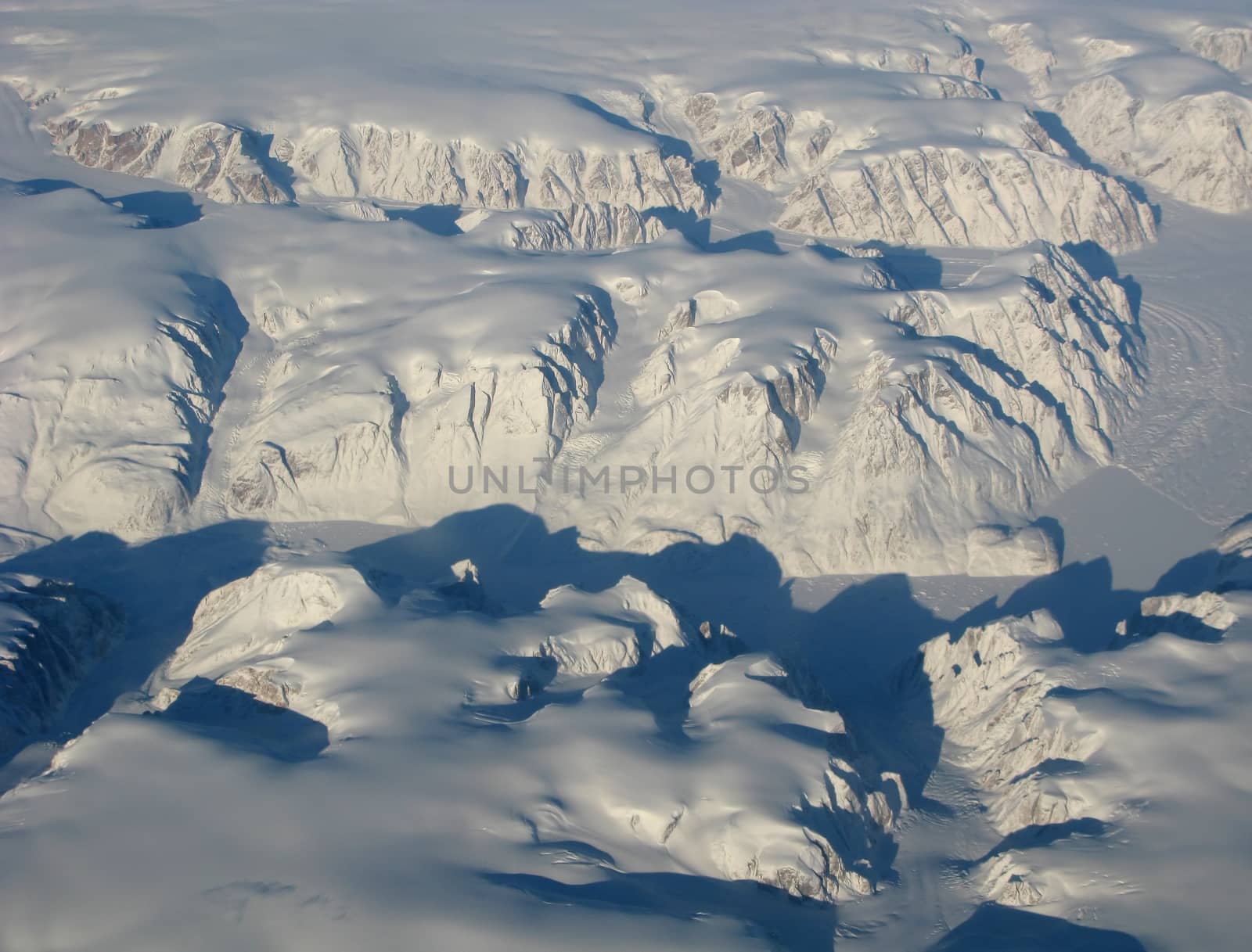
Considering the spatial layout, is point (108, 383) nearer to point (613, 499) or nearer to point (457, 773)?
point (613, 499)

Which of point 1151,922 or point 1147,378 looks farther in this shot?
point 1147,378

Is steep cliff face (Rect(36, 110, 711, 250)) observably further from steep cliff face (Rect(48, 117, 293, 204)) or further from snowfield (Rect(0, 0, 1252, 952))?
snowfield (Rect(0, 0, 1252, 952))

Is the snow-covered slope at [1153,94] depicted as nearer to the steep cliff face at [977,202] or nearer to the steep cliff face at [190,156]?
the steep cliff face at [977,202]

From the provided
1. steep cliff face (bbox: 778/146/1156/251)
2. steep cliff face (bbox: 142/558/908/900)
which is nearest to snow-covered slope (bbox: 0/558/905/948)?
steep cliff face (bbox: 142/558/908/900)

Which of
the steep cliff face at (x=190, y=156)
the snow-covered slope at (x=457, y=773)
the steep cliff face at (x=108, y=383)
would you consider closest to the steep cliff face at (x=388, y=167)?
the steep cliff face at (x=190, y=156)

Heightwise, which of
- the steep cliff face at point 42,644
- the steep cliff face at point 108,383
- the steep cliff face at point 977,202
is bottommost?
the steep cliff face at point 42,644

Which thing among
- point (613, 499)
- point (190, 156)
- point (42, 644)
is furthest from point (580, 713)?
point (190, 156)

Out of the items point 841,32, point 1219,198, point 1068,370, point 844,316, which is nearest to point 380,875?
point 844,316

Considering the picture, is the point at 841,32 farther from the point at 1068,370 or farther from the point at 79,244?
the point at 79,244
